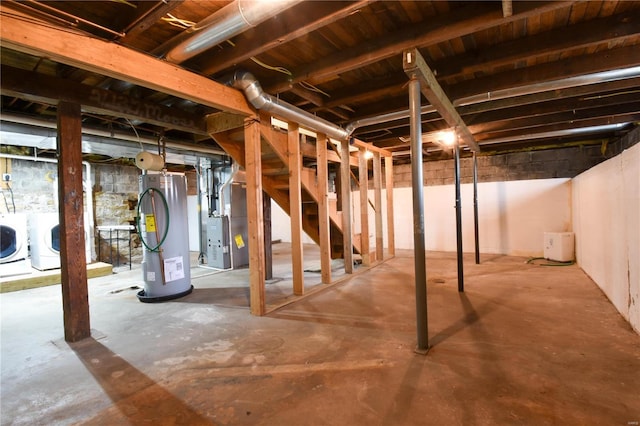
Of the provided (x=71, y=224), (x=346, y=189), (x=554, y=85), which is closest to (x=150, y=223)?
(x=71, y=224)

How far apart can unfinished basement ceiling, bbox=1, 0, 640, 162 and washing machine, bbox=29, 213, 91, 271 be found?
2.29 m

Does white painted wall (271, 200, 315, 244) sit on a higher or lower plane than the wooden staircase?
lower

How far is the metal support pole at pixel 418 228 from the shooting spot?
2.07m

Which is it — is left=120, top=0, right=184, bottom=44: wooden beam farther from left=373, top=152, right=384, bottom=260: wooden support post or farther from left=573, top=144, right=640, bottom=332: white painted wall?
left=373, top=152, right=384, bottom=260: wooden support post

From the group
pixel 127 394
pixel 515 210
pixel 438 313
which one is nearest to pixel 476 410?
pixel 438 313

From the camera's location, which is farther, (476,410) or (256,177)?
(256,177)

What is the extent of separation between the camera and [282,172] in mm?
3754

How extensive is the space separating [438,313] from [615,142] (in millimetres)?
4970

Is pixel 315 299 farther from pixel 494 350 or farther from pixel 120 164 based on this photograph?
pixel 120 164

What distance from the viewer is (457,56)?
8.46 ft

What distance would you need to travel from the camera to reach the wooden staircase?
10.7ft

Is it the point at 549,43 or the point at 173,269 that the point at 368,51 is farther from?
the point at 173,269

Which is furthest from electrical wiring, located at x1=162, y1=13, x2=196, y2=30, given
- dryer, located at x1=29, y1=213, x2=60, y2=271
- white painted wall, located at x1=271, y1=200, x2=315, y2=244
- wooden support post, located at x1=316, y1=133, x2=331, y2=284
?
white painted wall, located at x1=271, y1=200, x2=315, y2=244

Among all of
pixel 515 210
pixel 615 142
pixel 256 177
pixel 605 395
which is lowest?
pixel 605 395
